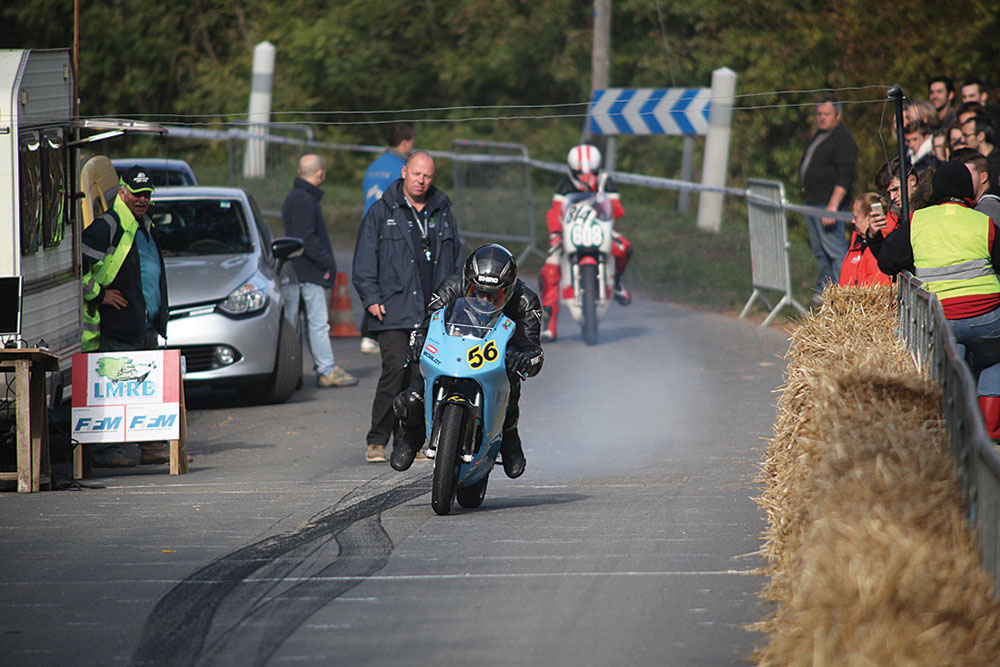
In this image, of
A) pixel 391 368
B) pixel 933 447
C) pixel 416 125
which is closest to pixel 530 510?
pixel 391 368

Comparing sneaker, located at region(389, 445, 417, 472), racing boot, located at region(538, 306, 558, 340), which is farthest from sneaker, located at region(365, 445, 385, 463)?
racing boot, located at region(538, 306, 558, 340)

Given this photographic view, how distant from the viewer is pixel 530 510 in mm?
8625

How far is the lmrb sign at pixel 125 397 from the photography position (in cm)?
1049

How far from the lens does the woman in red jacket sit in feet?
35.8

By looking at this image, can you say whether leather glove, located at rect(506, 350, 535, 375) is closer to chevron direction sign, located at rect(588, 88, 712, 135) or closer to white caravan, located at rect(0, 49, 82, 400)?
white caravan, located at rect(0, 49, 82, 400)

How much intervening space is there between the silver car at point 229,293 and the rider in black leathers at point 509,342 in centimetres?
490

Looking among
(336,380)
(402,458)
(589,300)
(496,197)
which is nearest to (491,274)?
(402,458)

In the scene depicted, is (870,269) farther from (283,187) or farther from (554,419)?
(283,187)

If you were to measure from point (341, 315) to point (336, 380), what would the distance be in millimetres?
4078

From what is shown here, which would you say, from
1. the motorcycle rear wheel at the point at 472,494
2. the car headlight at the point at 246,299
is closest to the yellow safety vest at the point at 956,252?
the motorcycle rear wheel at the point at 472,494

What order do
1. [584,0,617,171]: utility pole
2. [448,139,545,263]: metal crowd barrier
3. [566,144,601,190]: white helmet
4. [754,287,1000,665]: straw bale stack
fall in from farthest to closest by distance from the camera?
[584,0,617,171]: utility pole → [448,139,545,263]: metal crowd barrier → [566,144,601,190]: white helmet → [754,287,1000,665]: straw bale stack

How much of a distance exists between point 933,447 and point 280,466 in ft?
19.2

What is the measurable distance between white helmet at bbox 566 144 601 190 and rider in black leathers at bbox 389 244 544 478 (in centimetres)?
894

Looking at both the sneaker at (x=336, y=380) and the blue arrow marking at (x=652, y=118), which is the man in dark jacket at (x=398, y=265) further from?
the blue arrow marking at (x=652, y=118)
